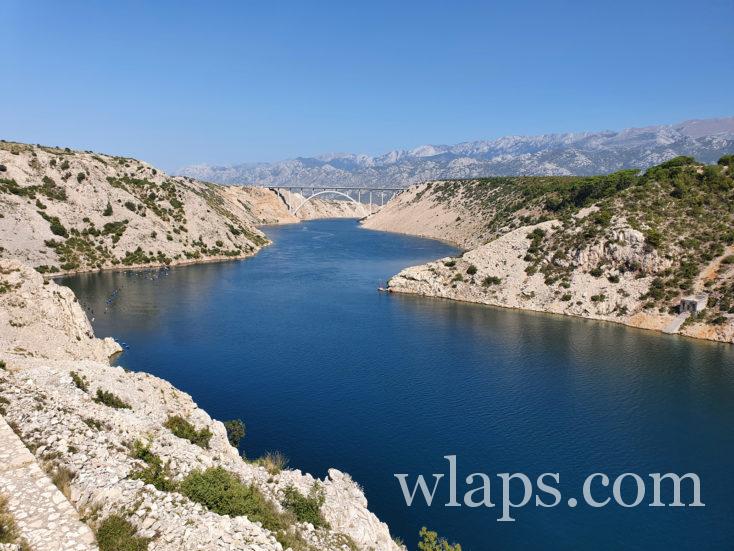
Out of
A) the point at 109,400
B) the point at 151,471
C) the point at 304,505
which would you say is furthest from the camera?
the point at 109,400

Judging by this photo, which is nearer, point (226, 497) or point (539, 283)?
point (226, 497)

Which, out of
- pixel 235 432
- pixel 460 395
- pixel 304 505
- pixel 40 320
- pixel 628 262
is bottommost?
pixel 460 395

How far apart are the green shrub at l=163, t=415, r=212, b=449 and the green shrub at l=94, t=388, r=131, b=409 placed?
2.55 m

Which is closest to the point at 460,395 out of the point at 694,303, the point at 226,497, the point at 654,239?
the point at 226,497

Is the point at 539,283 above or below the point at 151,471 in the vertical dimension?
below

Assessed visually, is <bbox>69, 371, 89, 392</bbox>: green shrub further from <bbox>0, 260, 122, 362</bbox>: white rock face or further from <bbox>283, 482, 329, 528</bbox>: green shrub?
<bbox>0, 260, 122, 362</bbox>: white rock face

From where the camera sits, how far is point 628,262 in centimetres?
7675

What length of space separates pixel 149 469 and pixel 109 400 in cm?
975

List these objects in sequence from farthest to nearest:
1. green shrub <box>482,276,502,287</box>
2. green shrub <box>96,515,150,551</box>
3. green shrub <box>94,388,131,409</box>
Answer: green shrub <box>482,276,502,287</box> < green shrub <box>94,388,131,409</box> < green shrub <box>96,515,150,551</box>

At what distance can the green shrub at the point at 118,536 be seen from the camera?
14781mm

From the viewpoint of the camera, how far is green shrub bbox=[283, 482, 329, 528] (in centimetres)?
2144

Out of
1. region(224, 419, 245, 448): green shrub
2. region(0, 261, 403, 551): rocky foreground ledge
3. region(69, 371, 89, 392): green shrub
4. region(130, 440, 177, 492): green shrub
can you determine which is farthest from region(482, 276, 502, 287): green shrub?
region(130, 440, 177, 492): green shrub

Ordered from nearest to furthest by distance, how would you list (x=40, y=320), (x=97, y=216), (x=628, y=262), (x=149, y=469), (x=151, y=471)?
(x=151, y=471), (x=149, y=469), (x=40, y=320), (x=628, y=262), (x=97, y=216)

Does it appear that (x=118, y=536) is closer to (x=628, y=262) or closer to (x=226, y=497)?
(x=226, y=497)
